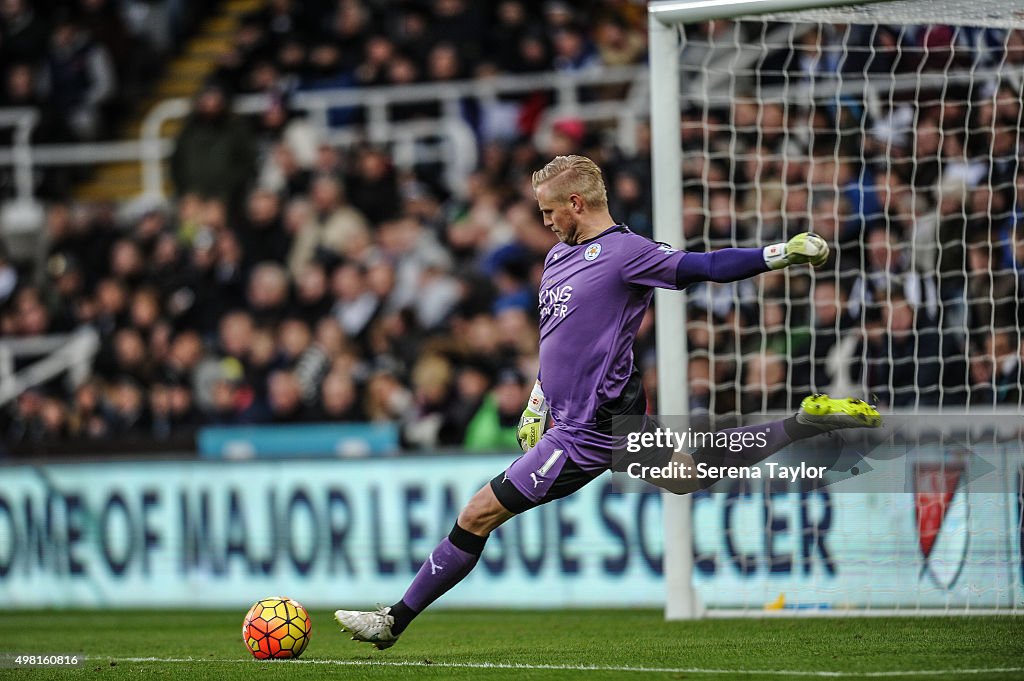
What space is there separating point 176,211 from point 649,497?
6755 millimetres

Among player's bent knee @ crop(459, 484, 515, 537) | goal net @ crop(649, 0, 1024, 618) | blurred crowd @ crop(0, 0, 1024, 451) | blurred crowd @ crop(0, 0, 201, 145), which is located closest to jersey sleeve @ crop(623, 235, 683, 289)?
player's bent knee @ crop(459, 484, 515, 537)

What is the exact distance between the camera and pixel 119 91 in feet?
60.1

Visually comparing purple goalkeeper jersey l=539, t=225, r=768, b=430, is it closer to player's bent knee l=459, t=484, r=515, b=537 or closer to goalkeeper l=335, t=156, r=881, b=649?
goalkeeper l=335, t=156, r=881, b=649

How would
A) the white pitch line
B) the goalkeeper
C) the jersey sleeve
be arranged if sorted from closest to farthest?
the white pitch line
the jersey sleeve
the goalkeeper

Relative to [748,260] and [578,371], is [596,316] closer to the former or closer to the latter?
[578,371]

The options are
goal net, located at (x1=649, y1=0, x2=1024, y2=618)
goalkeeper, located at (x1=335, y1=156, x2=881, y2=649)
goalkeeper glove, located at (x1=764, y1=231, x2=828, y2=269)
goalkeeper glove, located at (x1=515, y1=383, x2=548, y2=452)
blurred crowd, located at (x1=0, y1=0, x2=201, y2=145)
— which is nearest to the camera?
goalkeeper glove, located at (x1=764, y1=231, x2=828, y2=269)

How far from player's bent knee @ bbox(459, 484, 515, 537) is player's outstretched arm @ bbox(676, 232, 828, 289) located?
124 cm

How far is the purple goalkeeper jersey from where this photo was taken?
22.5 feet

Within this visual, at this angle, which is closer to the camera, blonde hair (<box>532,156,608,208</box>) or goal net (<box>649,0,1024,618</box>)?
blonde hair (<box>532,156,608,208</box>)

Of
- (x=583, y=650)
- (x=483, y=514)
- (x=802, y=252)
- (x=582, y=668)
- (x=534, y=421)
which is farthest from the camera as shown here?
(x=583, y=650)

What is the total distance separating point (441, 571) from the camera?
23.3ft

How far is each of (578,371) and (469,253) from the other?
6.93 metres

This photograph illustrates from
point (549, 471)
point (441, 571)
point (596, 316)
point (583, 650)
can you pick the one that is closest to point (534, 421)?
point (549, 471)

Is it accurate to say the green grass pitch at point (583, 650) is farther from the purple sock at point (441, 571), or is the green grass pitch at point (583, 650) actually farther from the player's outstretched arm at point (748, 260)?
the player's outstretched arm at point (748, 260)
